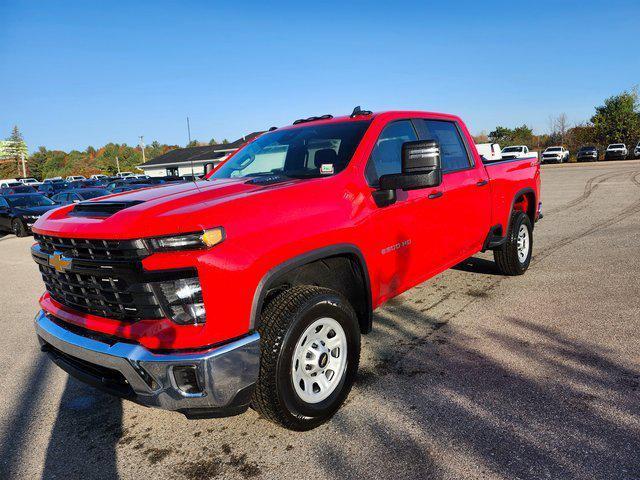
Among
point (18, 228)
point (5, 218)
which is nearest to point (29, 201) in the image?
point (5, 218)

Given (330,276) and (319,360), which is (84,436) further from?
(330,276)

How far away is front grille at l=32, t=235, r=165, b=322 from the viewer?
7.80 ft

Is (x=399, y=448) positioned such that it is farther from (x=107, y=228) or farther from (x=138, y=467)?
(x=107, y=228)

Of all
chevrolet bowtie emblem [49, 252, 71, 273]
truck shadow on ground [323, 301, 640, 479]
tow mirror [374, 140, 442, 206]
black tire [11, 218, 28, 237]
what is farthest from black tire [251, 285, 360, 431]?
Result: black tire [11, 218, 28, 237]

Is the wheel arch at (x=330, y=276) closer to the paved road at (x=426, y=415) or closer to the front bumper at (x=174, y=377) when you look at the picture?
the front bumper at (x=174, y=377)

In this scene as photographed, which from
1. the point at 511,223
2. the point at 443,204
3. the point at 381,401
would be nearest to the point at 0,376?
the point at 381,401

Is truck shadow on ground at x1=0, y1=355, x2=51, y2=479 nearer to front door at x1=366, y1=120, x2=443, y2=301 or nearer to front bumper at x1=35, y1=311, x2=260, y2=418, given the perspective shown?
front bumper at x1=35, y1=311, x2=260, y2=418

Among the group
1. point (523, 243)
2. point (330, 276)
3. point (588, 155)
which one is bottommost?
point (523, 243)

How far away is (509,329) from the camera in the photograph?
427 cm

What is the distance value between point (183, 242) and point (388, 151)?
1.98 metres

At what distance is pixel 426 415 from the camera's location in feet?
9.64

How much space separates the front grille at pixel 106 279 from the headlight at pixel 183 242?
0.26 ft

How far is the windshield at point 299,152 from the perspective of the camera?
3.52 meters

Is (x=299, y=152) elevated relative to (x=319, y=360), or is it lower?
elevated
